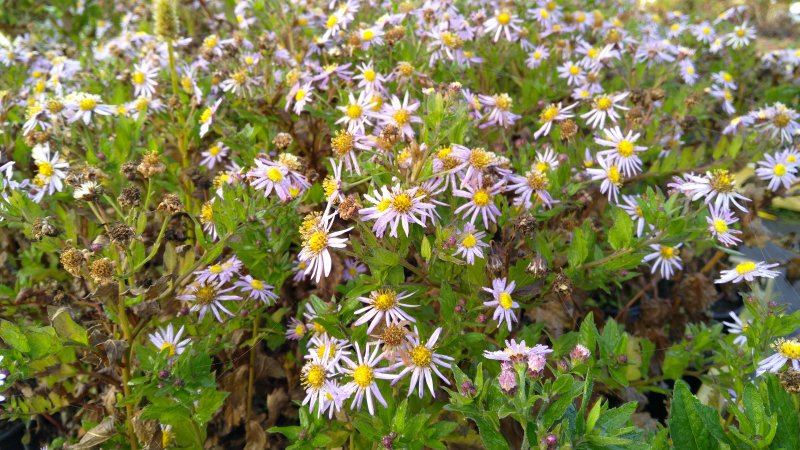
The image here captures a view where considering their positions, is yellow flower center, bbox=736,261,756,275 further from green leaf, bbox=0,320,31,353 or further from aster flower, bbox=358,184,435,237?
green leaf, bbox=0,320,31,353

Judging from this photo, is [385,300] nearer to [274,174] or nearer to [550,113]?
[274,174]

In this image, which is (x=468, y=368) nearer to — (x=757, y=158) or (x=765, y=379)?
(x=765, y=379)

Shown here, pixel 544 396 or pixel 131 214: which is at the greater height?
pixel 131 214

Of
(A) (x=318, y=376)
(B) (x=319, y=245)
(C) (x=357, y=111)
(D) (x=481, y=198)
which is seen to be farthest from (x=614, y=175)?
(A) (x=318, y=376)

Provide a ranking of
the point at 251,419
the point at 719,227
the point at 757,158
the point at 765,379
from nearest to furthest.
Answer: the point at 765,379 → the point at 719,227 → the point at 251,419 → the point at 757,158

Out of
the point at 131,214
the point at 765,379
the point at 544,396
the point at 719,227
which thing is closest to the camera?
the point at 544,396

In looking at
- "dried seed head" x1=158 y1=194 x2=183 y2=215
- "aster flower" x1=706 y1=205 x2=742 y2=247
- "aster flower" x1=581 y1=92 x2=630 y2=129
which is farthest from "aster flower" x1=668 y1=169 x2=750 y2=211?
"dried seed head" x1=158 y1=194 x2=183 y2=215

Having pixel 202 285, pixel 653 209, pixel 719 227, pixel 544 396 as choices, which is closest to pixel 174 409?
pixel 202 285
